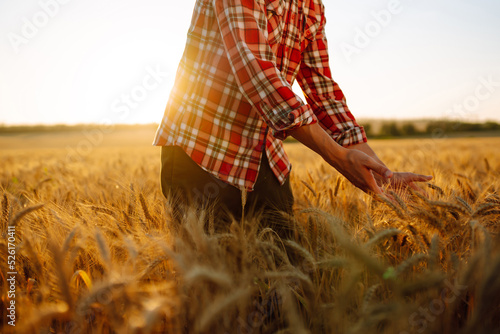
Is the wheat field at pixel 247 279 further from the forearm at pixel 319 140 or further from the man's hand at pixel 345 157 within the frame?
the forearm at pixel 319 140

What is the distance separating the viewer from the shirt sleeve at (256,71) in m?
0.97

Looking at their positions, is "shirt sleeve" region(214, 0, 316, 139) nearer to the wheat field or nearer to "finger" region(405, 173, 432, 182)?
the wheat field

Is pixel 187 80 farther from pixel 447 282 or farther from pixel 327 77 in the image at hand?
pixel 447 282

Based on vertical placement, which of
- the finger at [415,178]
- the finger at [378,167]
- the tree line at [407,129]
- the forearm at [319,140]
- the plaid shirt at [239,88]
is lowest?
the tree line at [407,129]

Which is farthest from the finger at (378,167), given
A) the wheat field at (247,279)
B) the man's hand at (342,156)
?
the wheat field at (247,279)

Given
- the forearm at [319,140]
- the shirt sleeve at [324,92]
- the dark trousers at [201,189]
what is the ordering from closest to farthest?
the forearm at [319,140] → the dark trousers at [201,189] → the shirt sleeve at [324,92]

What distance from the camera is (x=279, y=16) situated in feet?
4.10

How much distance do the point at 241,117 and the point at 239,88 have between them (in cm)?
23

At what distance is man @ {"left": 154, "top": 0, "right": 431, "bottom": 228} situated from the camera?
100 cm

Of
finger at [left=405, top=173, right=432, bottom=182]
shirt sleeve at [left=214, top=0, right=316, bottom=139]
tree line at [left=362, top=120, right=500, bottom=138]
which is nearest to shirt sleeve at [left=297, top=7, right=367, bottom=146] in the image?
finger at [left=405, top=173, right=432, bottom=182]

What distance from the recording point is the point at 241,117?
1.22 metres

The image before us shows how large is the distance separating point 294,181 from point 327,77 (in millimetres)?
816

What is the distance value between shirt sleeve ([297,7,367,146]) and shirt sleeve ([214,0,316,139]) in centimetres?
54

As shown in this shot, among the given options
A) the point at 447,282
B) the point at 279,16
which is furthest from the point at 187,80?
the point at 447,282
